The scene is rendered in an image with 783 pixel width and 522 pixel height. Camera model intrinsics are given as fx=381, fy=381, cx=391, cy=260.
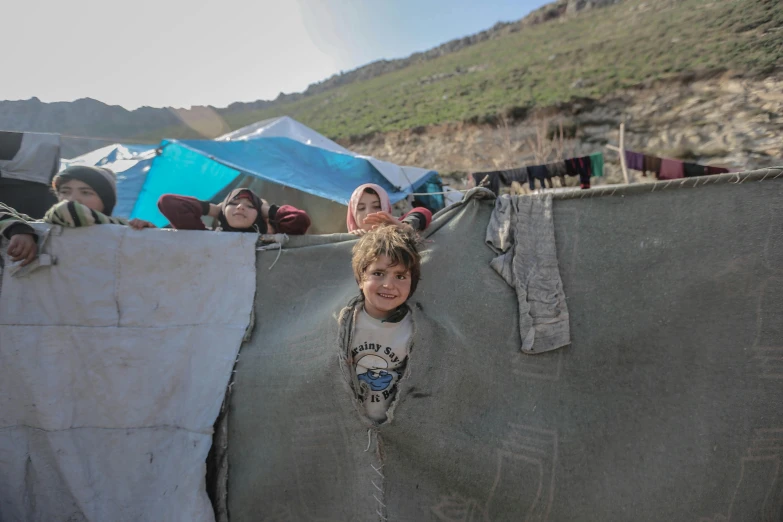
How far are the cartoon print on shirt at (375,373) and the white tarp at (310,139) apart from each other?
12.6 feet

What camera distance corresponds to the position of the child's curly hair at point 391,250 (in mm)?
1535

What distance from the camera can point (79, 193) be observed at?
6.95 ft

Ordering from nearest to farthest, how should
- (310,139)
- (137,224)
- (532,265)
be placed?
(532,265) < (137,224) < (310,139)

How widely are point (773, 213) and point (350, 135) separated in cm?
1605

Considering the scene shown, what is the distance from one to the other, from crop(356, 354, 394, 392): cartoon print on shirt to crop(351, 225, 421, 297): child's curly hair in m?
0.32

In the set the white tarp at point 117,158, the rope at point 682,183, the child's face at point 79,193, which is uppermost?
the white tarp at point 117,158

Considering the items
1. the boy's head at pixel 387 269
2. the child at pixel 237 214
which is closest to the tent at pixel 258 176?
the child at pixel 237 214

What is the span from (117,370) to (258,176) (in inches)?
110

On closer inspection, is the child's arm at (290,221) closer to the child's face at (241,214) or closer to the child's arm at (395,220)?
the child's face at (241,214)

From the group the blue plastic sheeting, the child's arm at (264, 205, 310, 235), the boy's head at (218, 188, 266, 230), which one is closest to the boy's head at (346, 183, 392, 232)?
the child's arm at (264, 205, 310, 235)

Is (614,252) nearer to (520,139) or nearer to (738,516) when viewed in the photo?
(738,516)

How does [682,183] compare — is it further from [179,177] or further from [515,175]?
[179,177]

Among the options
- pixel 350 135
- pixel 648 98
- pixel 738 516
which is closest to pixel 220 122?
pixel 350 135

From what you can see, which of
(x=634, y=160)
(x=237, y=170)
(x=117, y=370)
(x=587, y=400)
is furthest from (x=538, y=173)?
(x=117, y=370)
